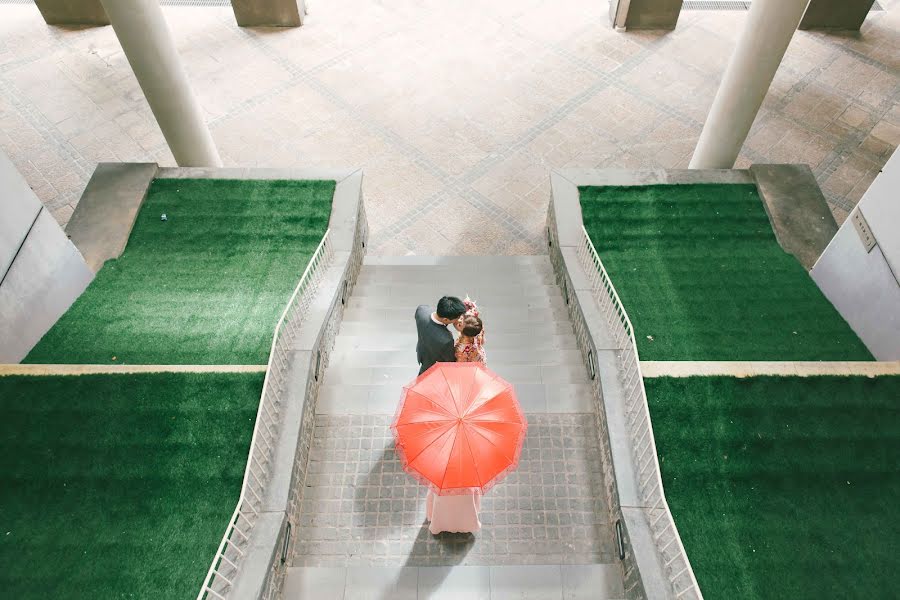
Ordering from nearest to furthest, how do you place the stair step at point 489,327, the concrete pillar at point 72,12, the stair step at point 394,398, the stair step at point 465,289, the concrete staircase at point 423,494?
1. the concrete staircase at point 423,494
2. the stair step at point 394,398
3. the stair step at point 489,327
4. the stair step at point 465,289
5. the concrete pillar at point 72,12

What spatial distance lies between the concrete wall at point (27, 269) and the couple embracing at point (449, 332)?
4.65 m

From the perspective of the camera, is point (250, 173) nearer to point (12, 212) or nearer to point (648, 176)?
point (12, 212)

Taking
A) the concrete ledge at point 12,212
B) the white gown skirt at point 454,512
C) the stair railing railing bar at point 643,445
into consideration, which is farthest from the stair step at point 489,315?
the concrete ledge at point 12,212

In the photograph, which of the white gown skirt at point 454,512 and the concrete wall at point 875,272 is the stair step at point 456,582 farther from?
the concrete wall at point 875,272

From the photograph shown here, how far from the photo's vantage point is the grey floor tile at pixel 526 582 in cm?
494

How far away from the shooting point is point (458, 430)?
3.90 meters

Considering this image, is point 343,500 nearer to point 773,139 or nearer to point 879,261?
point 879,261

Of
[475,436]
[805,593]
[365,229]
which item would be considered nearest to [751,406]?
[805,593]

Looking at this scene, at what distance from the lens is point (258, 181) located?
8906 mm

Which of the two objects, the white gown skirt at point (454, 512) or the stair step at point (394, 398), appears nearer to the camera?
the white gown skirt at point (454, 512)

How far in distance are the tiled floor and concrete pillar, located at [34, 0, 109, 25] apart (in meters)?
0.23

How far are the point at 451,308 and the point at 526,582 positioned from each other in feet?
7.49

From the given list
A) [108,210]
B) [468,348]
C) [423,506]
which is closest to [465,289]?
[468,348]

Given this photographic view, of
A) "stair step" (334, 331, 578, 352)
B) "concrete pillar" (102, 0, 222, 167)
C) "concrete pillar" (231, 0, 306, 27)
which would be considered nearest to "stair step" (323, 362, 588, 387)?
"stair step" (334, 331, 578, 352)
